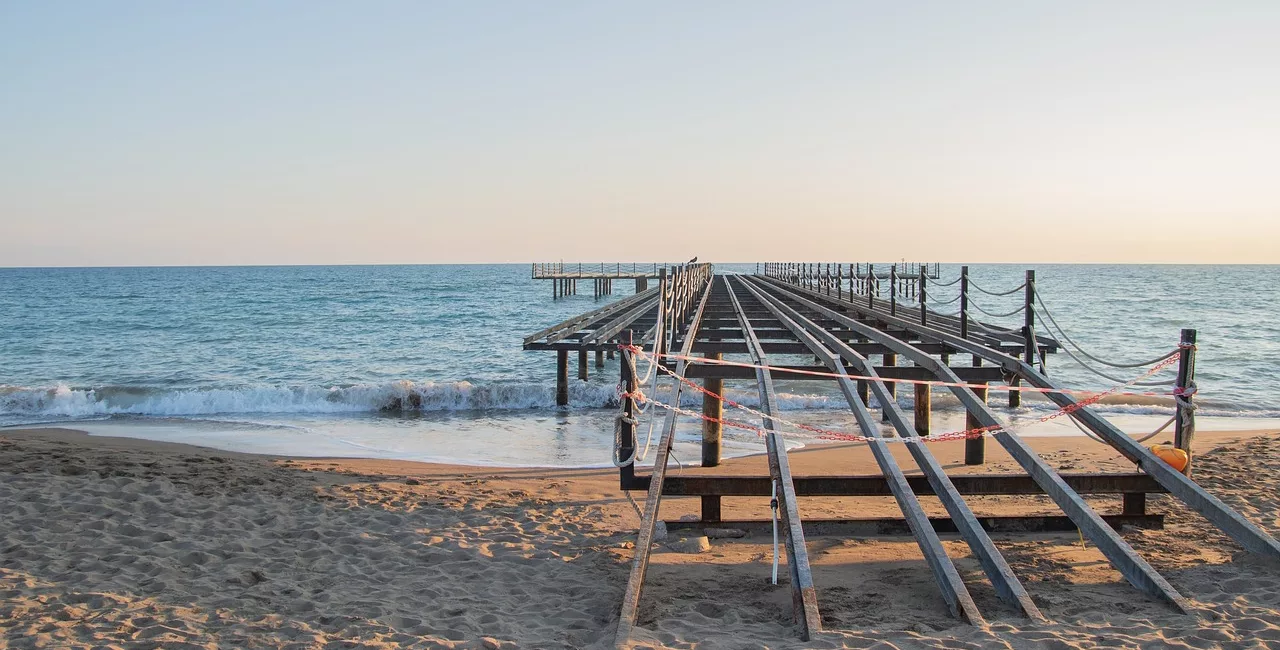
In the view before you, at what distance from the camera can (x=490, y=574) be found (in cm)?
550

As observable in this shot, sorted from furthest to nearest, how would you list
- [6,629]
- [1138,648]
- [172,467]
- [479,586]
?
[172,467] → [479,586] → [6,629] → [1138,648]

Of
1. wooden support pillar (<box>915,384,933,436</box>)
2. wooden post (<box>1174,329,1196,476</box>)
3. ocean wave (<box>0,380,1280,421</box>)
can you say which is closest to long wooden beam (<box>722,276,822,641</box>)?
wooden post (<box>1174,329,1196,476</box>)

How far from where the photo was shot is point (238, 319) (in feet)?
143

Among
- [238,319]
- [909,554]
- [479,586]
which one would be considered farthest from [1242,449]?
[238,319]

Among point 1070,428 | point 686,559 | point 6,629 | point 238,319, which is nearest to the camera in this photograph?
point 6,629

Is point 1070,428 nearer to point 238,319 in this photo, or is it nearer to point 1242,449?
point 1242,449

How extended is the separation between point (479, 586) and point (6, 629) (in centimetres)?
247

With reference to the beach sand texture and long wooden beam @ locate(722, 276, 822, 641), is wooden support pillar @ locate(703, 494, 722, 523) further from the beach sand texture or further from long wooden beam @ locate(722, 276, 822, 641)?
long wooden beam @ locate(722, 276, 822, 641)

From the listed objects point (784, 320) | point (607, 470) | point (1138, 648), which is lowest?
point (607, 470)

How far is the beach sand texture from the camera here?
164 inches

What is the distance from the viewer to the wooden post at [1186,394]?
20.6 ft

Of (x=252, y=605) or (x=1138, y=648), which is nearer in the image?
(x=1138, y=648)

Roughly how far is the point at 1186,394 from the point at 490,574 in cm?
536

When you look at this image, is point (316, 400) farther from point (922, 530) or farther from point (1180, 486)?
point (1180, 486)
